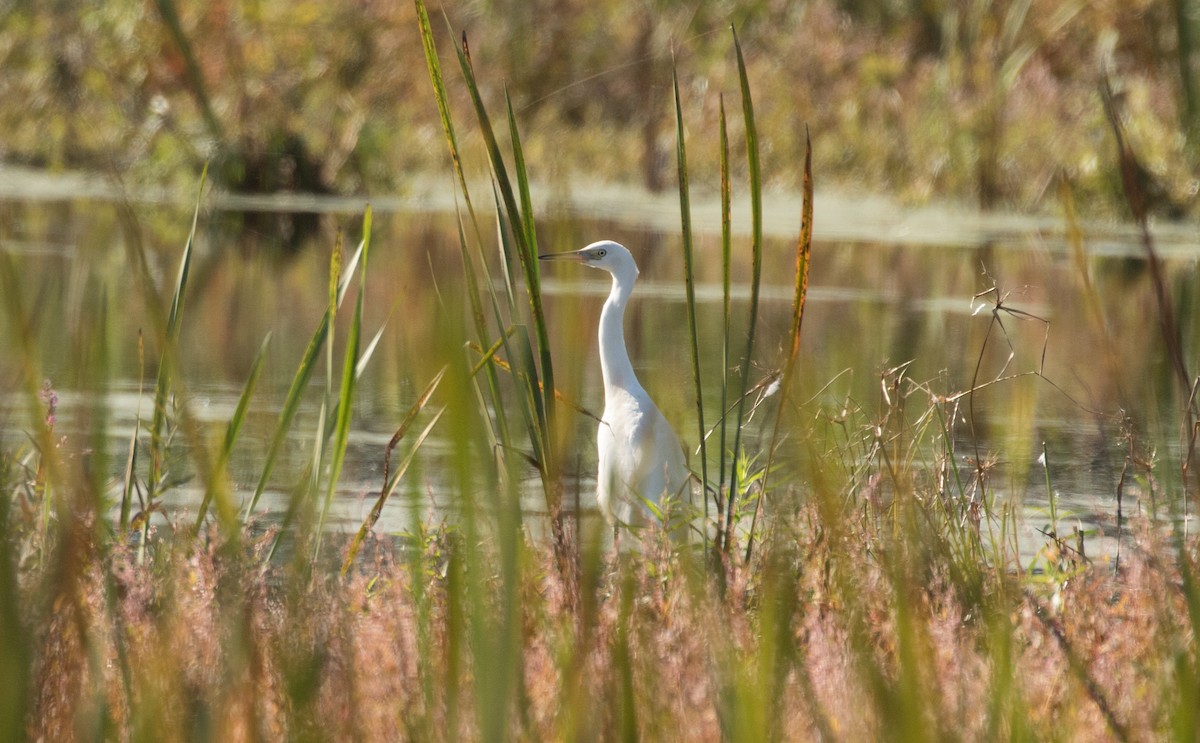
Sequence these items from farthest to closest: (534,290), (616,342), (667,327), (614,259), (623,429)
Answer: (667,327) → (614,259) → (616,342) → (623,429) → (534,290)

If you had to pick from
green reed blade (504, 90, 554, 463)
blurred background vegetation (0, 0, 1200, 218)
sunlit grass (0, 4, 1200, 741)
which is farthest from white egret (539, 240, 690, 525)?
blurred background vegetation (0, 0, 1200, 218)

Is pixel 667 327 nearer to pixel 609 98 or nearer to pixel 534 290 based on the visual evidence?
pixel 534 290

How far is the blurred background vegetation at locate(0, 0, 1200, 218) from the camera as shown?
10.4 metres

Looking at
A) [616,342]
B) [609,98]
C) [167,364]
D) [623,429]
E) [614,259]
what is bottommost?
[167,364]

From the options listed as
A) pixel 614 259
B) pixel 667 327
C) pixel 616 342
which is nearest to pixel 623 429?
pixel 616 342

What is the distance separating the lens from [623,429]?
3.25 meters

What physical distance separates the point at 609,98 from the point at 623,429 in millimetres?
9618

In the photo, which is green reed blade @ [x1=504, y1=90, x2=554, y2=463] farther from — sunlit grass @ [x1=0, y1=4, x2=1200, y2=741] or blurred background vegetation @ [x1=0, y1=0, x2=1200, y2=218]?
blurred background vegetation @ [x1=0, y1=0, x2=1200, y2=218]

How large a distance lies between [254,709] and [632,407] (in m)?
2.28

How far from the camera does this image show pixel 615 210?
33.6 feet

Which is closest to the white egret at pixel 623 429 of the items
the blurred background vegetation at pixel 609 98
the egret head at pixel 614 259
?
the egret head at pixel 614 259

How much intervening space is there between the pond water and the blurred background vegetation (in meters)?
0.29

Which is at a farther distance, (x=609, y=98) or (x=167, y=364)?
(x=609, y=98)

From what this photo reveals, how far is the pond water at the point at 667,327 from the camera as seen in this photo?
136 centimetres
